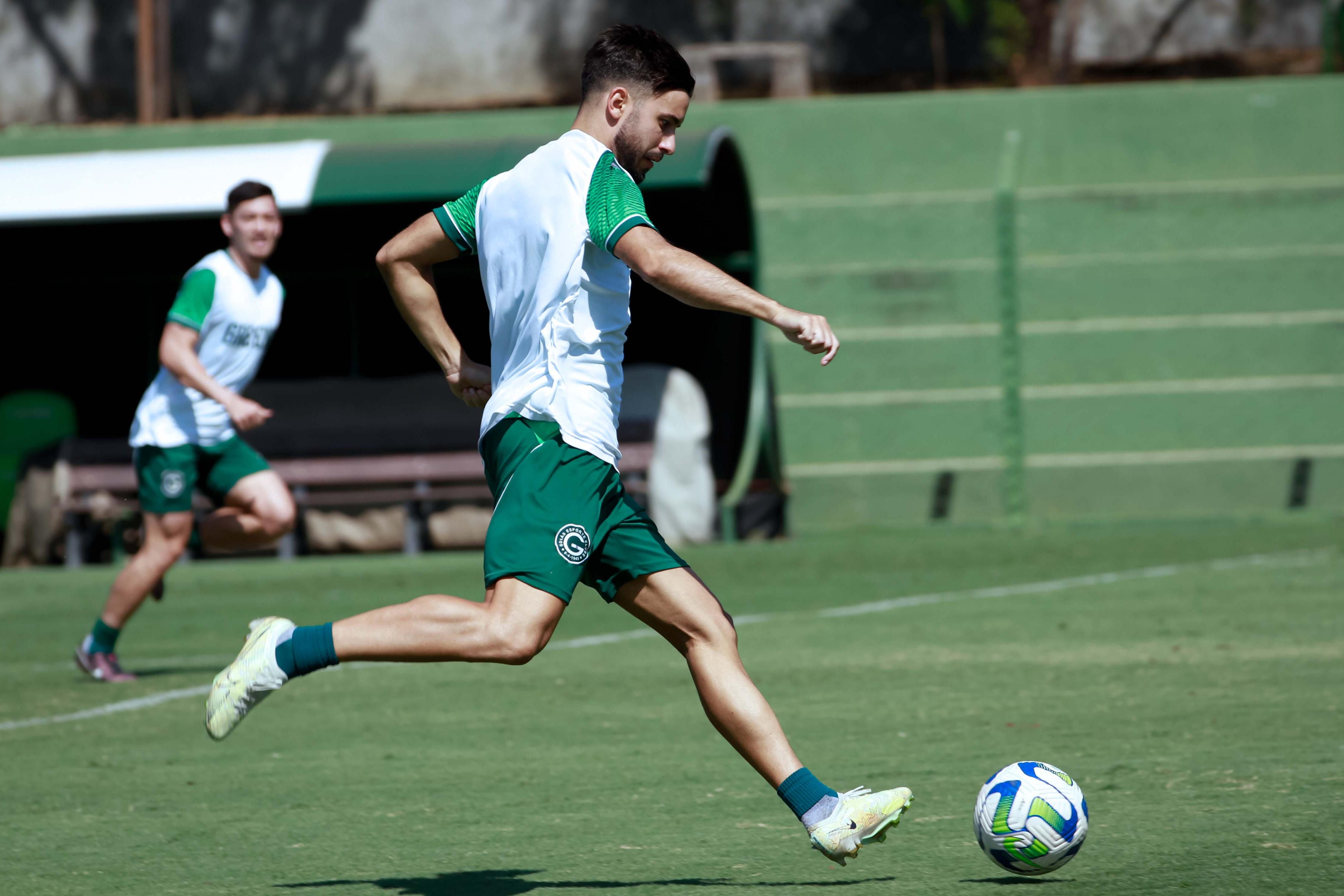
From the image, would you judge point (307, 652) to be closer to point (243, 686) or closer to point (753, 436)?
point (243, 686)

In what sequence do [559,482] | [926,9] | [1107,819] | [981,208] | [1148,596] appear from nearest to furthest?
[559,482]
[1107,819]
[1148,596]
[981,208]
[926,9]

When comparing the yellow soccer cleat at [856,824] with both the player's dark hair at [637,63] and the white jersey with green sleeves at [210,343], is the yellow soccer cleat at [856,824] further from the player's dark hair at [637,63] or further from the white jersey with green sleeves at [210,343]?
the white jersey with green sleeves at [210,343]

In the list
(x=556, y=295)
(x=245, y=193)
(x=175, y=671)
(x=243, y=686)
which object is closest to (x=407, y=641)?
(x=243, y=686)

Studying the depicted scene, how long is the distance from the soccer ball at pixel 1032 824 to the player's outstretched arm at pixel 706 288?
44.6 inches

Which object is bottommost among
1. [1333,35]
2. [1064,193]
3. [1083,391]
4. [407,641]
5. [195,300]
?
[1083,391]

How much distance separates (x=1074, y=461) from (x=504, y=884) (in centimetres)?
1209

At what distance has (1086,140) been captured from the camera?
53.2ft

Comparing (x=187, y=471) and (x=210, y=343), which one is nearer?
(x=187, y=471)

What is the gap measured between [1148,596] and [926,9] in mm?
12447

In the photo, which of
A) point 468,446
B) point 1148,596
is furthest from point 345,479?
point 1148,596

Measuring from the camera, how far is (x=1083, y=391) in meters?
15.7

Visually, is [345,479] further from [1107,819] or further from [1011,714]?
[1107,819]

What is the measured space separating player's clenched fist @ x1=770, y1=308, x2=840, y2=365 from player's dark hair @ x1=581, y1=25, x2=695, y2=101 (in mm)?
724

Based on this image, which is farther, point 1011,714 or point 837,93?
point 837,93
